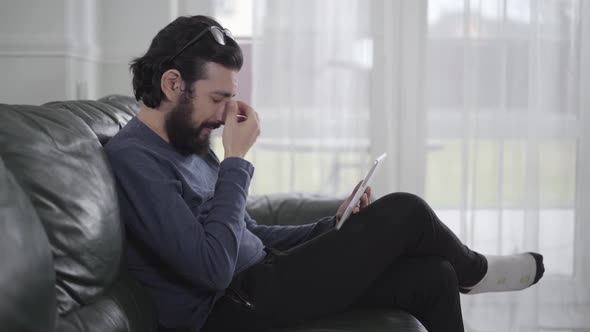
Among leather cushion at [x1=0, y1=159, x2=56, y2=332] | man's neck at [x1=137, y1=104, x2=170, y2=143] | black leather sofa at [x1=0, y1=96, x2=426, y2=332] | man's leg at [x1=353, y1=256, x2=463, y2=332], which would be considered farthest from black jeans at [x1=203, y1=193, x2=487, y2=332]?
leather cushion at [x1=0, y1=159, x2=56, y2=332]

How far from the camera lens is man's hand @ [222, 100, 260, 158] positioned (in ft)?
5.78

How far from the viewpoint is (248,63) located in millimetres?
3172

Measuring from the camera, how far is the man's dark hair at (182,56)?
1.77 metres

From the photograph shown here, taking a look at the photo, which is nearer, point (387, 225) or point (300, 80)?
point (387, 225)

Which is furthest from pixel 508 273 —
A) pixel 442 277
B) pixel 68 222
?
pixel 68 222

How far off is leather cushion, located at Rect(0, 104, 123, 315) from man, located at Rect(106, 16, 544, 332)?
5.8 inches

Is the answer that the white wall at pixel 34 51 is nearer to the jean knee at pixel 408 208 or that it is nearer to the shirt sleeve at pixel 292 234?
the shirt sleeve at pixel 292 234

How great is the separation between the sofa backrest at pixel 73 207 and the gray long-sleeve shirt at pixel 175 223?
0.09 meters

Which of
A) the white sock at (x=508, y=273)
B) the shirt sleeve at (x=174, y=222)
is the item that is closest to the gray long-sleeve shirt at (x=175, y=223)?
the shirt sleeve at (x=174, y=222)

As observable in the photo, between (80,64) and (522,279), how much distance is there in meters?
1.74

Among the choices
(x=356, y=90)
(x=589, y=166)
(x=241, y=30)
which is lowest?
(x=589, y=166)

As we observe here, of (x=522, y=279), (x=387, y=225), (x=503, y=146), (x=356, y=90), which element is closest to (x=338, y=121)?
(x=356, y=90)

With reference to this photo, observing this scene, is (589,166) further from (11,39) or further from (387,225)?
(11,39)

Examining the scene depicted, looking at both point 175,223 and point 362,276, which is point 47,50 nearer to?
point 175,223
